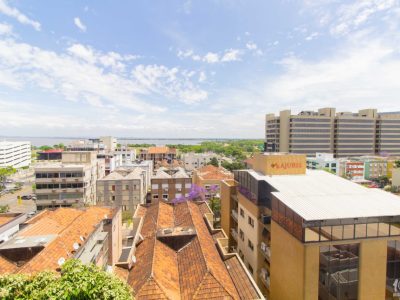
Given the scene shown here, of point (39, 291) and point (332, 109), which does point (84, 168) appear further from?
point (332, 109)

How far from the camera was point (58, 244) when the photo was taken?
67.9ft

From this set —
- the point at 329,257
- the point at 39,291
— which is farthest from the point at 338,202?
the point at 39,291

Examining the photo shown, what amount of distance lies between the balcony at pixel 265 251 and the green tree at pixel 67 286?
17.4 m

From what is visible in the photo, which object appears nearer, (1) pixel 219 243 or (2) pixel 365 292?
(2) pixel 365 292

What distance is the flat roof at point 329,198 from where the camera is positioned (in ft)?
59.0

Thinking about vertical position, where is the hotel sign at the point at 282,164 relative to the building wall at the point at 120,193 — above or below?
above

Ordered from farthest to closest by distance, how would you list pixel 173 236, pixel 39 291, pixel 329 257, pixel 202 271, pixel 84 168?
pixel 84 168, pixel 173 236, pixel 202 271, pixel 329 257, pixel 39 291

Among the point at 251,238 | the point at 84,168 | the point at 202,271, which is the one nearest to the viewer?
the point at 202,271

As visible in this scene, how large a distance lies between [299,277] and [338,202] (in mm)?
6869

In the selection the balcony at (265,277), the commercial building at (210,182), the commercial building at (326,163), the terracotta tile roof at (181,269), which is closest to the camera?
the terracotta tile roof at (181,269)

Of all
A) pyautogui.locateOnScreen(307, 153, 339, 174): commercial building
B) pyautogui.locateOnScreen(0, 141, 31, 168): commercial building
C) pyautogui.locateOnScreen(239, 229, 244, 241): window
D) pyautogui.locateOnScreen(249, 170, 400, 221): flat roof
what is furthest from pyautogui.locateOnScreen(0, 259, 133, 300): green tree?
pyautogui.locateOnScreen(0, 141, 31, 168): commercial building

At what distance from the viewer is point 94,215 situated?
2953 centimetres

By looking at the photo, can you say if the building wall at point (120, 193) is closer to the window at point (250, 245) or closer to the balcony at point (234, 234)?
A: the balcony at point (234, 234)

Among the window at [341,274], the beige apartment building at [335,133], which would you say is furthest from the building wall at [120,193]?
the beige apartment building at [335,133]
